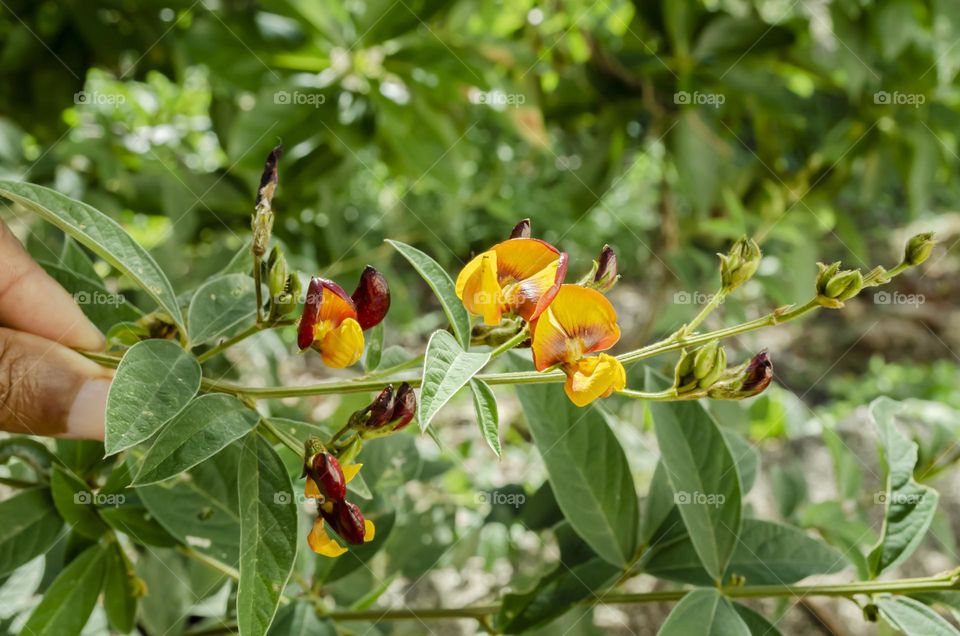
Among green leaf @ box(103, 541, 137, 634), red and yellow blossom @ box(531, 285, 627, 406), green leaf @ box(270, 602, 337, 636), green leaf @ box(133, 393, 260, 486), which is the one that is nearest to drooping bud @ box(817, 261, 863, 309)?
red and yellow blossom @ box(531, 285, 627, 406)

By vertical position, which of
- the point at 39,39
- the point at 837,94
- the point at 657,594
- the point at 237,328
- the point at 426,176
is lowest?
the point at 657,594

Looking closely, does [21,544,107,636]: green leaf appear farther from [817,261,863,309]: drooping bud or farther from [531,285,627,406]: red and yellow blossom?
[817,261,863,309]: drooping bud

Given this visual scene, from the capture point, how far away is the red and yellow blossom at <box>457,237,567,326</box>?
47cm

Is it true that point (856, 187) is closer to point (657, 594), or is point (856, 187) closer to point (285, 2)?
point (285, 2)

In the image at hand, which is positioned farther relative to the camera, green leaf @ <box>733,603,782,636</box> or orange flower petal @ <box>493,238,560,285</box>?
green leaf @ <box>733,603,782,636</box>

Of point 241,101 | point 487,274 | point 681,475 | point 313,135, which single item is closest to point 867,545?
point 681,475

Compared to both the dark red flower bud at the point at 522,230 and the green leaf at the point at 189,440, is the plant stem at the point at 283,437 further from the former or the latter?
the dark red flower bud at the point at 522,230

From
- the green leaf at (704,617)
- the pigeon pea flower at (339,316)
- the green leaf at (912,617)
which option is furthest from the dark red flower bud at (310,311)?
the green leaf at (912,617)

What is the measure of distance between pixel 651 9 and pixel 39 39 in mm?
1069

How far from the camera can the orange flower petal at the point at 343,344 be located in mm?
499

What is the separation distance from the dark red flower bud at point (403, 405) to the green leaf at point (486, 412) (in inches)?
1.5

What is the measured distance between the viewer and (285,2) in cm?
122

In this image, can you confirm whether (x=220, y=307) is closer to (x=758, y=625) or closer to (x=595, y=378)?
(x=595, y=378)

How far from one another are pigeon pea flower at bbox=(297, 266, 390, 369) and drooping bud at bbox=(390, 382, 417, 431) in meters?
0.04
